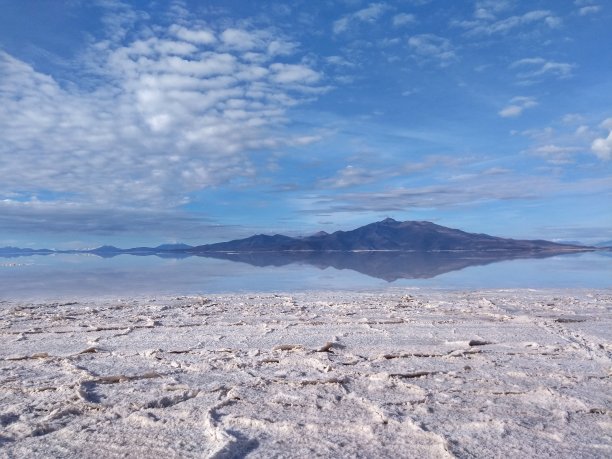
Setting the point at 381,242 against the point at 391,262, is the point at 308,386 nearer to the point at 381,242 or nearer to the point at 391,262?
the point at 391,262

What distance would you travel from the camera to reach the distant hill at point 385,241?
362 ft

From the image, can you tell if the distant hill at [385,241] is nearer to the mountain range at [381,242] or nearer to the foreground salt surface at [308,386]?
the mountain range at [381,242]

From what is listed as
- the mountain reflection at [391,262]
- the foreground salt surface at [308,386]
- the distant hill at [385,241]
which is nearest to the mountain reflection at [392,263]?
the mountain reflection at [391,262]

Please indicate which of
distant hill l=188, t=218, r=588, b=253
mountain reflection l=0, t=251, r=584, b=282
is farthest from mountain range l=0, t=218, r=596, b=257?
mountain reflection l=0, t=251, r=584, b=282

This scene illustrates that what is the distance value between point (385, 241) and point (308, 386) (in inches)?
4940

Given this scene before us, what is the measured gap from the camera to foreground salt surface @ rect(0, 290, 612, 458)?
3206 mm

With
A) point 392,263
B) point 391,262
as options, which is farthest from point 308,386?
point 391,262

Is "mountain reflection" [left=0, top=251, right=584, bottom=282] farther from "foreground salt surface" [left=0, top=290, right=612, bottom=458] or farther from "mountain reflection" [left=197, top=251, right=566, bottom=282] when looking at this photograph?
"foreground salt surface" [left=0, top=290, right=612, bottom=458]

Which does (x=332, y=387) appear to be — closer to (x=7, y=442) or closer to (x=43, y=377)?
(x=7, y=442)

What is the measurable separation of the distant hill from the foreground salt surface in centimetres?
9744

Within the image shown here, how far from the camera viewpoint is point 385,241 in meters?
128

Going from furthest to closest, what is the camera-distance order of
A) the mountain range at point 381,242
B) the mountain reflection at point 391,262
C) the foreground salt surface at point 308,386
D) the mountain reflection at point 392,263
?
the mountain range at point 381,242 → the mountain reflection at point 391,262 → the mountain reflection at point 392,263 → the foreground salt surface at point 308,386

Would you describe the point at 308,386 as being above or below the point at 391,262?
below

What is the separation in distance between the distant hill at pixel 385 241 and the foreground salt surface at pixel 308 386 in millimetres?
97437
